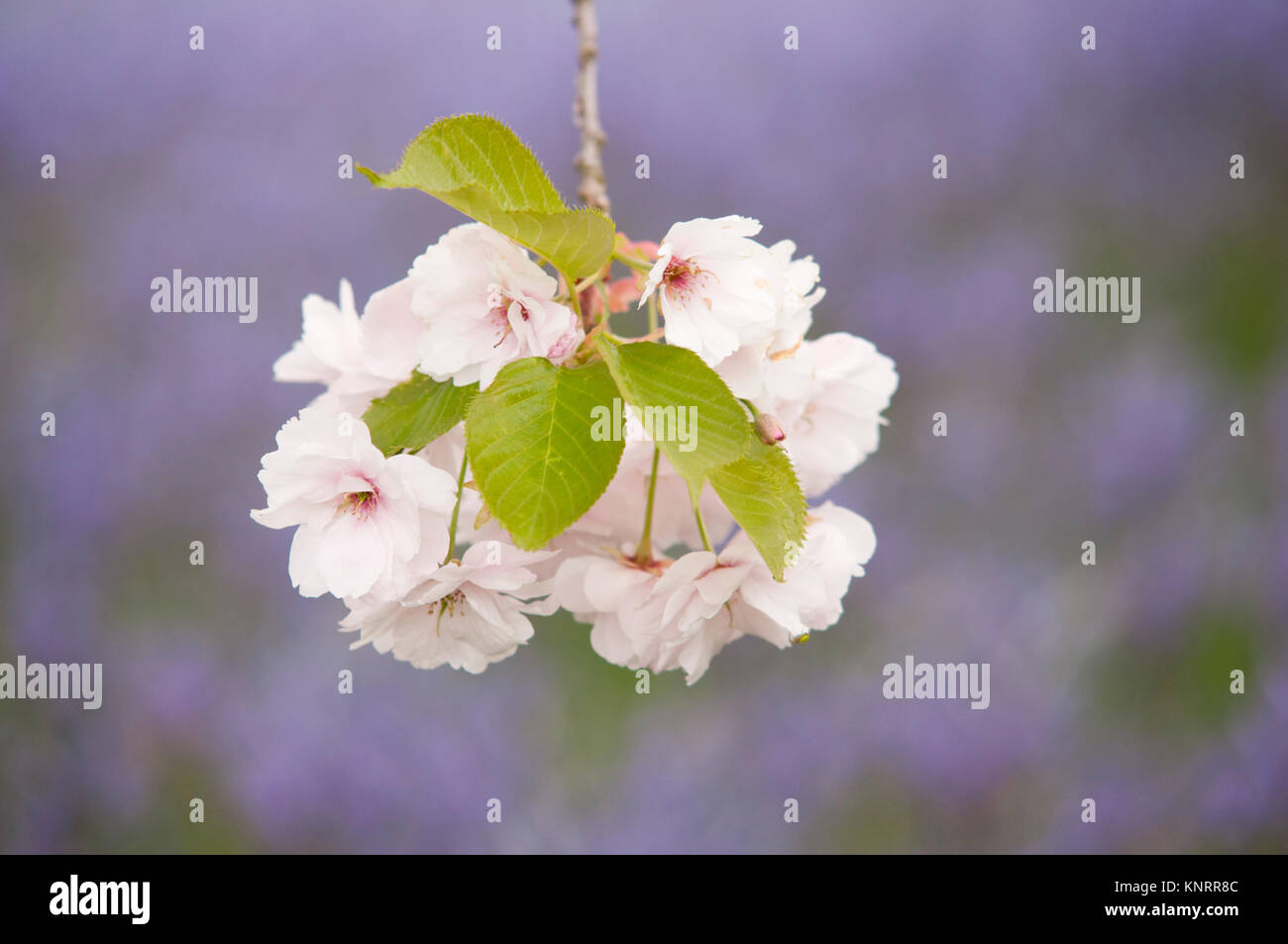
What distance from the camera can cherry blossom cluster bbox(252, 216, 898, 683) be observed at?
451 millimetres

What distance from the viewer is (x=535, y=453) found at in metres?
0.43

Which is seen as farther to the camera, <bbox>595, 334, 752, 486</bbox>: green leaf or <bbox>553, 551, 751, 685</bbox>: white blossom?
<bbox>553, 551, 751, 685</bbox>: white blossom

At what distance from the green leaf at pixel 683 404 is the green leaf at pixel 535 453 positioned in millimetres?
29

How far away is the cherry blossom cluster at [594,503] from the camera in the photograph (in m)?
0.45

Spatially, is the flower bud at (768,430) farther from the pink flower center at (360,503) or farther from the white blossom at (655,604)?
the pink flower center at (360,503)

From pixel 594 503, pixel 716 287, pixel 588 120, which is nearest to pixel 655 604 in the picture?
pixel 594 503

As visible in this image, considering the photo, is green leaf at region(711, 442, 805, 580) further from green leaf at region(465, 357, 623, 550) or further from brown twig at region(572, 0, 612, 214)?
brown twig at region(572, 0, 612, 214)

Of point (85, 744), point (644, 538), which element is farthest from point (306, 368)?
point (85, 744)

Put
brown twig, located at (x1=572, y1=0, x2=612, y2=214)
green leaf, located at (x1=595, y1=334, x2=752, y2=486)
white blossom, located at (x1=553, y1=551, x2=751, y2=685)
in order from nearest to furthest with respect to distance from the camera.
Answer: green leaf, located at (x1=595, y1=334, x2=752, y2=486) → white blossom, located at (x1=553, y1=551, x2=751, y2=685) → brown twig, located at (x1=572, y1=0, x2=612, y2=214)

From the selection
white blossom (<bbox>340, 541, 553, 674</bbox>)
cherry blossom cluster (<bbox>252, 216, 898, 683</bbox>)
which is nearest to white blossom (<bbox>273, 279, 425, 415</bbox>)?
cherry blossom cluster (<bbox>252, 216, 898, 683</bbox>)

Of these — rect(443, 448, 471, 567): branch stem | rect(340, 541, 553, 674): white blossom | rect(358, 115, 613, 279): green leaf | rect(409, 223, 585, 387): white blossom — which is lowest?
rect(340, 541, 553, 674): white blossom

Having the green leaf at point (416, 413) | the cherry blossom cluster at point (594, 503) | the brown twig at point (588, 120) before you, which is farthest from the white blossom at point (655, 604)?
the brown twig at point (588, 120)

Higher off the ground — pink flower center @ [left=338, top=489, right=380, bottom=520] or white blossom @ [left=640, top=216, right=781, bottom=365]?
white blossom @ [left=640, top=216, right=781, bottom=365]

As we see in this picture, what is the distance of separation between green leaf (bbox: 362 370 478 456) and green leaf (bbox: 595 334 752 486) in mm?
97
